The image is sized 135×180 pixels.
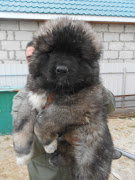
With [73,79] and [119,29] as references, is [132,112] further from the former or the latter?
[73,79]

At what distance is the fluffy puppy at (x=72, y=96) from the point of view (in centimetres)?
144

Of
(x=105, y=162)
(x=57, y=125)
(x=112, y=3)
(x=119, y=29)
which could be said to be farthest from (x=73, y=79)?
(x=112, y=3)

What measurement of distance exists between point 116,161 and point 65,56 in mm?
3270

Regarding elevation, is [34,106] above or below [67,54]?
below

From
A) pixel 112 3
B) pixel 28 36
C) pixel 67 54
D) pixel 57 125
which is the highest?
pixel 112 3

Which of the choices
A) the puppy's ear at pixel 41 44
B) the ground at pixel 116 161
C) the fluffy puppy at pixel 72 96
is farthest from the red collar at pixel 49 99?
the ground at pixel 116 161

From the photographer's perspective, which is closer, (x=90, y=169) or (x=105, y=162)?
(x=90, y=169)

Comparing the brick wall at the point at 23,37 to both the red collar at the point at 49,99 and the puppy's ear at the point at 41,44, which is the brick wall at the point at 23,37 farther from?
the red collar at the point at 49,99

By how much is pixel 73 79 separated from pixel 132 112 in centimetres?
610

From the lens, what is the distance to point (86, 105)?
1550mm

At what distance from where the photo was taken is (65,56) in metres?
1.45

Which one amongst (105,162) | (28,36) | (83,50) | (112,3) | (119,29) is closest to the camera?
(83,50)

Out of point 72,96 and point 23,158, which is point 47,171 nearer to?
point 23,158

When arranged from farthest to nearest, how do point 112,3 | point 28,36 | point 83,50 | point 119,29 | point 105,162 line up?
point 112,3, point 119,29, point 28,36, point 105,162, point 83,50
